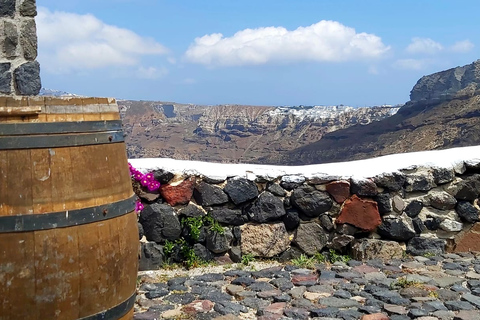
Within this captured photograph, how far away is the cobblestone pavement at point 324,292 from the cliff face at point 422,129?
1359 inches

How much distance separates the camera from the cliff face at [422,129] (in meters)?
40.1

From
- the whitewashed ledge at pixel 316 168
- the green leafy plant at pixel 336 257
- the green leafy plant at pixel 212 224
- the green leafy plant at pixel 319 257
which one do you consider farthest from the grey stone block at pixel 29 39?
the green leafy plant at pixel 336 257

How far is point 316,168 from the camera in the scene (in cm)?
507

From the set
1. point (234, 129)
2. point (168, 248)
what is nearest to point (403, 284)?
point (168, 248)

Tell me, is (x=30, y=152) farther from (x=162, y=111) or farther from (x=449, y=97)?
(x=162, y=111)

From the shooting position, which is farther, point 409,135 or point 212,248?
point 409,135

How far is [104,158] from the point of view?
6.95 ft

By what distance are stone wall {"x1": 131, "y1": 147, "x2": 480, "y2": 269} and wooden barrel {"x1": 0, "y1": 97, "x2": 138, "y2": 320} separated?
264 cm

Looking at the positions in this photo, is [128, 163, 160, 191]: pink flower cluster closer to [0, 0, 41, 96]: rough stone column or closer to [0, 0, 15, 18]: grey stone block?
[0, 0, 41, 96]: rough stone column

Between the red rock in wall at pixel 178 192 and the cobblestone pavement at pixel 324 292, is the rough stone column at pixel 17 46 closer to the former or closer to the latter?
the red rock in wall at pixel 178 192

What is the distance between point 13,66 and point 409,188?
11.8ft


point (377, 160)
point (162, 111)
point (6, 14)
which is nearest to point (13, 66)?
Answer: point (6, 14)

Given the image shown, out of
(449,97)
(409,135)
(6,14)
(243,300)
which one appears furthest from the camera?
(449,97)

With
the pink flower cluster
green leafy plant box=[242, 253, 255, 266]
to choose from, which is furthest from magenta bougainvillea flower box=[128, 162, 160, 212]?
green leafy plant box=[242, 253, 255, 266]
